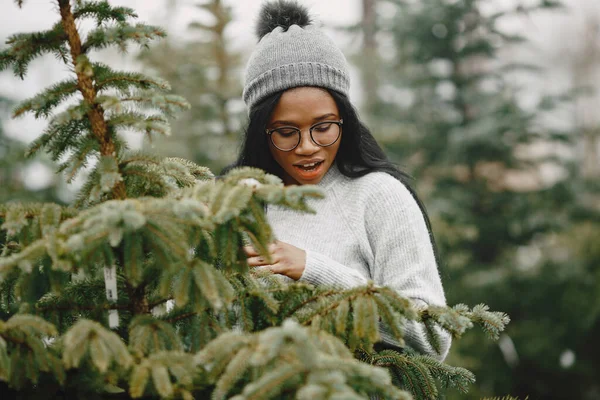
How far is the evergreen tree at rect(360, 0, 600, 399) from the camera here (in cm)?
752

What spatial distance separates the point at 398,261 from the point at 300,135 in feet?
1.95

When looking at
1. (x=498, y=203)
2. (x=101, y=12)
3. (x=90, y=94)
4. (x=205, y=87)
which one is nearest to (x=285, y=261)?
(x=90, y=94)

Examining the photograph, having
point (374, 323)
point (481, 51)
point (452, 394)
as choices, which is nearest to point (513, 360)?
Result: point (452, 394)

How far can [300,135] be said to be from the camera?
7.26 feet

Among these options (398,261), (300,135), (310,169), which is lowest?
(398,261)

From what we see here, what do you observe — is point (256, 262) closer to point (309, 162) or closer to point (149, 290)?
point (149, 290)

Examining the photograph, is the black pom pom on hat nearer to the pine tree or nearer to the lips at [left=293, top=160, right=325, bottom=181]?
the lips at [left=293, top=160, right=325, bottom=181]

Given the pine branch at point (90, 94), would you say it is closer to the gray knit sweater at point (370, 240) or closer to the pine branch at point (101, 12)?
the pine branch at point (101, 12)

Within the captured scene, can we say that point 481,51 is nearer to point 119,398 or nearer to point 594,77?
point 119,398

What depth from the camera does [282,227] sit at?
2379 millimetres

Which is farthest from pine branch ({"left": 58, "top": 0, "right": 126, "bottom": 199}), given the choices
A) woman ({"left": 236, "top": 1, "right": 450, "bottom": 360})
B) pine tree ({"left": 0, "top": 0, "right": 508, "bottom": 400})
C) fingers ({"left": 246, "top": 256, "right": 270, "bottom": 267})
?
woman ({"left": 236, "top": 1, "right": 450, "bottom": 360})

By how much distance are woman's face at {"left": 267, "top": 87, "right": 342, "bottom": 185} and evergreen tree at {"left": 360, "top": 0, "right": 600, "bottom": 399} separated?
17.8 feet

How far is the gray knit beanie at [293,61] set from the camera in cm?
223

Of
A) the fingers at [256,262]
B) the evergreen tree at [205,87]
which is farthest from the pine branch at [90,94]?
the evergreen tree at [205,87]
